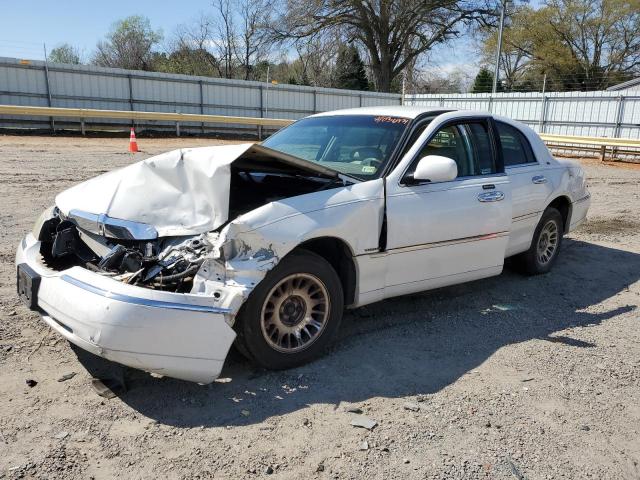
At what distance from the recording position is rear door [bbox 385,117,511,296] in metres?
4.16

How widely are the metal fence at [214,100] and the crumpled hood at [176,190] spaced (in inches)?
749

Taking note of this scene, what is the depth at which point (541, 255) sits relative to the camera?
604 centimetres

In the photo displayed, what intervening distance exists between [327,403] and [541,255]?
12.1ft

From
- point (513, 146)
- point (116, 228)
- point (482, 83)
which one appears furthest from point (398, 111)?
point (482, 83)

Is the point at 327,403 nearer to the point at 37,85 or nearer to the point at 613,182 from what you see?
the point at 613,182

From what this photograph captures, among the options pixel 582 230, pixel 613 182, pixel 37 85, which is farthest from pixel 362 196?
pixel 37 85

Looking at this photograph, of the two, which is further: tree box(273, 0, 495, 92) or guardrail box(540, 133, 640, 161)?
tree box(273, 0, 495, 92)

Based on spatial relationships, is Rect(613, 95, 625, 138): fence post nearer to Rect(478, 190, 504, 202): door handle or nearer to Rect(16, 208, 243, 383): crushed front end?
Rect(478, 190, 504, 202): door handle

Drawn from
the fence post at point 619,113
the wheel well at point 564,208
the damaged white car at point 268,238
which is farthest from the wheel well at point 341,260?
the fence post at point 619,113

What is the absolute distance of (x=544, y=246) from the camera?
20.0ft

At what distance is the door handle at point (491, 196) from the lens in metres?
4.70

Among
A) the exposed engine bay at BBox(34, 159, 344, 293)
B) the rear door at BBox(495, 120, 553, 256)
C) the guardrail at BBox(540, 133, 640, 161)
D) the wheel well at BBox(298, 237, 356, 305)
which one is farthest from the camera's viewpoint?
the guardrail at BBox(540, 133, 640, 161)

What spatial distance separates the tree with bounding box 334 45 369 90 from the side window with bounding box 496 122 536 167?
133 feet

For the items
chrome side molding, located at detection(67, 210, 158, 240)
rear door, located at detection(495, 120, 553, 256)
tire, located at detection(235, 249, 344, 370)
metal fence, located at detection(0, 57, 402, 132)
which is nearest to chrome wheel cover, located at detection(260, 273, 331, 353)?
tire, located at detection(235, 249, 344, 370)
